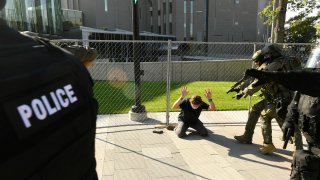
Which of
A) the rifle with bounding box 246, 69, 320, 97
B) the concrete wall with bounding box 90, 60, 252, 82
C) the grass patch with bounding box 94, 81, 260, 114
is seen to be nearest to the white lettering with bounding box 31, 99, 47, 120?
the rifle with bounding box 246, 69, 320, 97

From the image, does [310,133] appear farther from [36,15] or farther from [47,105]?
[36,15]

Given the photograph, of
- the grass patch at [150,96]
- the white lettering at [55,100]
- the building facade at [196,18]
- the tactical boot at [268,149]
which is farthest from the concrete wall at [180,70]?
the building facade at [196,18]

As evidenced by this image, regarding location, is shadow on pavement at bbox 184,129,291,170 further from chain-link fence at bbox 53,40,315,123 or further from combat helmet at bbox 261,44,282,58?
chain-link fence at bbox 53,40,315,123

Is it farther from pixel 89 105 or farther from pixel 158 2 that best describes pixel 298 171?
pixel 158 2

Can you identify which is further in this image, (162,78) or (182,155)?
(162,78)

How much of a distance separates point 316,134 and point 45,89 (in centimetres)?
272

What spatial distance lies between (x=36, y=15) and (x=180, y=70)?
961 cm

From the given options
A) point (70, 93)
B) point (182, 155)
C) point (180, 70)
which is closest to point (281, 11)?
point (180, 70)

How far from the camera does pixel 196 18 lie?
3991 cm

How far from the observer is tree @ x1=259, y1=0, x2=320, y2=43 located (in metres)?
10.6

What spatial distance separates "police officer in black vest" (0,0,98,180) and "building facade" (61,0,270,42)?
1279 inches

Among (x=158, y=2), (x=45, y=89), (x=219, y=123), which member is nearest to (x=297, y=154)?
(x=45, y=89)

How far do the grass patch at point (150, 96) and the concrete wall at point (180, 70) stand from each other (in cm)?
39

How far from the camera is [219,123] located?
713cm
